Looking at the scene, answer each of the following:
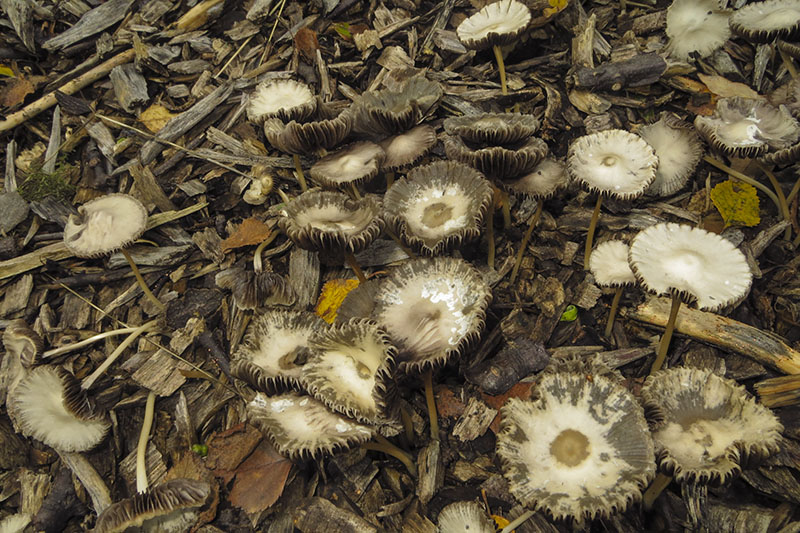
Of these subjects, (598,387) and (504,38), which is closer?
(598,387)

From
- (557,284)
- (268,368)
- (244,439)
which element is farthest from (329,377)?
(557,284)

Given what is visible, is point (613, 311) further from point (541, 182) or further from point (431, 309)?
point (431, 309)

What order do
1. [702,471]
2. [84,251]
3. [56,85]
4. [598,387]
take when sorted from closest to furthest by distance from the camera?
[702,471], [598,387], [84,251], [56,85]

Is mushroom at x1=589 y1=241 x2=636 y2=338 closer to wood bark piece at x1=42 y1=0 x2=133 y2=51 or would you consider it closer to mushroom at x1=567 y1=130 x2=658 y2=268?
mushroom at x1=567 y1=130 x2=658 y2=268

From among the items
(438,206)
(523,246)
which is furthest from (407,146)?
(523,246)

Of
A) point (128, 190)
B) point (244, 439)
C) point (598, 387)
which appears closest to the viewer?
point (598, 387)

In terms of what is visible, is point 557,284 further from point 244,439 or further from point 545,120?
point 244,439
